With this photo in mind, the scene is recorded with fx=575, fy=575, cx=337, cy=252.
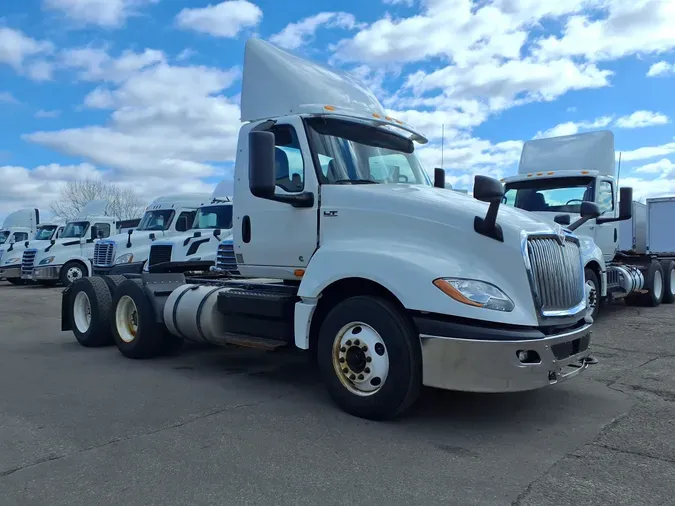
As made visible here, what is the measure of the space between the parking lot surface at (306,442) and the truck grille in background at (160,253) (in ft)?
21.4

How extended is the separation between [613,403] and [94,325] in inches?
266

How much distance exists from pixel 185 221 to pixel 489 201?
11.4m

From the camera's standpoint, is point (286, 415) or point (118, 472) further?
point (286, 415)

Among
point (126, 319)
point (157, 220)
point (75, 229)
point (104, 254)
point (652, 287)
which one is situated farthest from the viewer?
point (75, 229)

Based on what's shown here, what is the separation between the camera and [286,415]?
498 cm

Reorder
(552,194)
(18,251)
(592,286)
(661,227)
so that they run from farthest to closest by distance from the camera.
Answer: (18,251) < (661,227) < (552,194) < (592,286)

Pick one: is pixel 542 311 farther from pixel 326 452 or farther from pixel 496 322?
pixel 326 452

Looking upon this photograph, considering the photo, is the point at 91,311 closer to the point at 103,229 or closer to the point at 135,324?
the point at 135,324

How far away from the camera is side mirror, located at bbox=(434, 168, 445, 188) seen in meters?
6.84

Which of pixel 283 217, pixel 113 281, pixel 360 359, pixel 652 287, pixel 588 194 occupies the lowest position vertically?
pixel 652 287

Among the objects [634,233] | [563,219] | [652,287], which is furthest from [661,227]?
[563,219]

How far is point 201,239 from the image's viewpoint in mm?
13492

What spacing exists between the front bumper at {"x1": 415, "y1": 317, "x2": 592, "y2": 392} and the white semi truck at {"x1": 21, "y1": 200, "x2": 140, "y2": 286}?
1874cm

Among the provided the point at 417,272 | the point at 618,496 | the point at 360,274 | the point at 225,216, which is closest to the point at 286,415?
the point at 360,274
